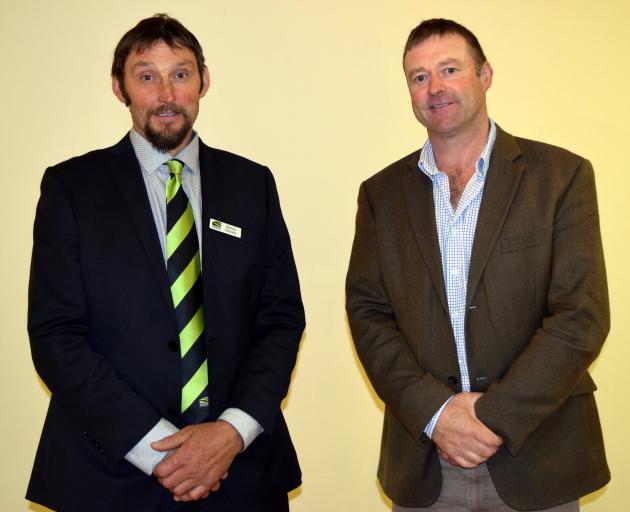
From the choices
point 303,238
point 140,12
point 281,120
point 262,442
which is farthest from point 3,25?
point 262,442

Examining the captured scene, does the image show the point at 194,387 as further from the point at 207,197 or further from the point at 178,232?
the point at 207,197

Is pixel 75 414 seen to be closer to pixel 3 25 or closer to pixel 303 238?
pixel 303 238

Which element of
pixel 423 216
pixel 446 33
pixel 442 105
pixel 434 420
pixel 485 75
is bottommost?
pixel 434 420

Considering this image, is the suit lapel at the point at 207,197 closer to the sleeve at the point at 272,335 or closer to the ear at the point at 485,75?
the sleeve at the point at 272,335

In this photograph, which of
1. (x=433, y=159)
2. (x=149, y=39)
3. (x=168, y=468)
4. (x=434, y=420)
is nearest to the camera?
(x=168, y=468)

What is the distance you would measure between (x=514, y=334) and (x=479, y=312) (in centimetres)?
13

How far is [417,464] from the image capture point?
2.54 metres

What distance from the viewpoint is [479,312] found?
250 centimetres

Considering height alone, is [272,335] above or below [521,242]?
below

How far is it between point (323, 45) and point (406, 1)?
475 mm

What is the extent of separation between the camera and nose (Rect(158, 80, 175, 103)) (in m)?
2.60

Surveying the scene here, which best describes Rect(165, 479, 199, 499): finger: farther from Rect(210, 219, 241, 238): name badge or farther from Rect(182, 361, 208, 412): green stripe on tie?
Rect(210, 219, 241, 238): name badge

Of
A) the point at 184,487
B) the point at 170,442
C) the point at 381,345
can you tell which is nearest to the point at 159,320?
the point at 170,442

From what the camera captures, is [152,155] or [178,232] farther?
[152,155]
